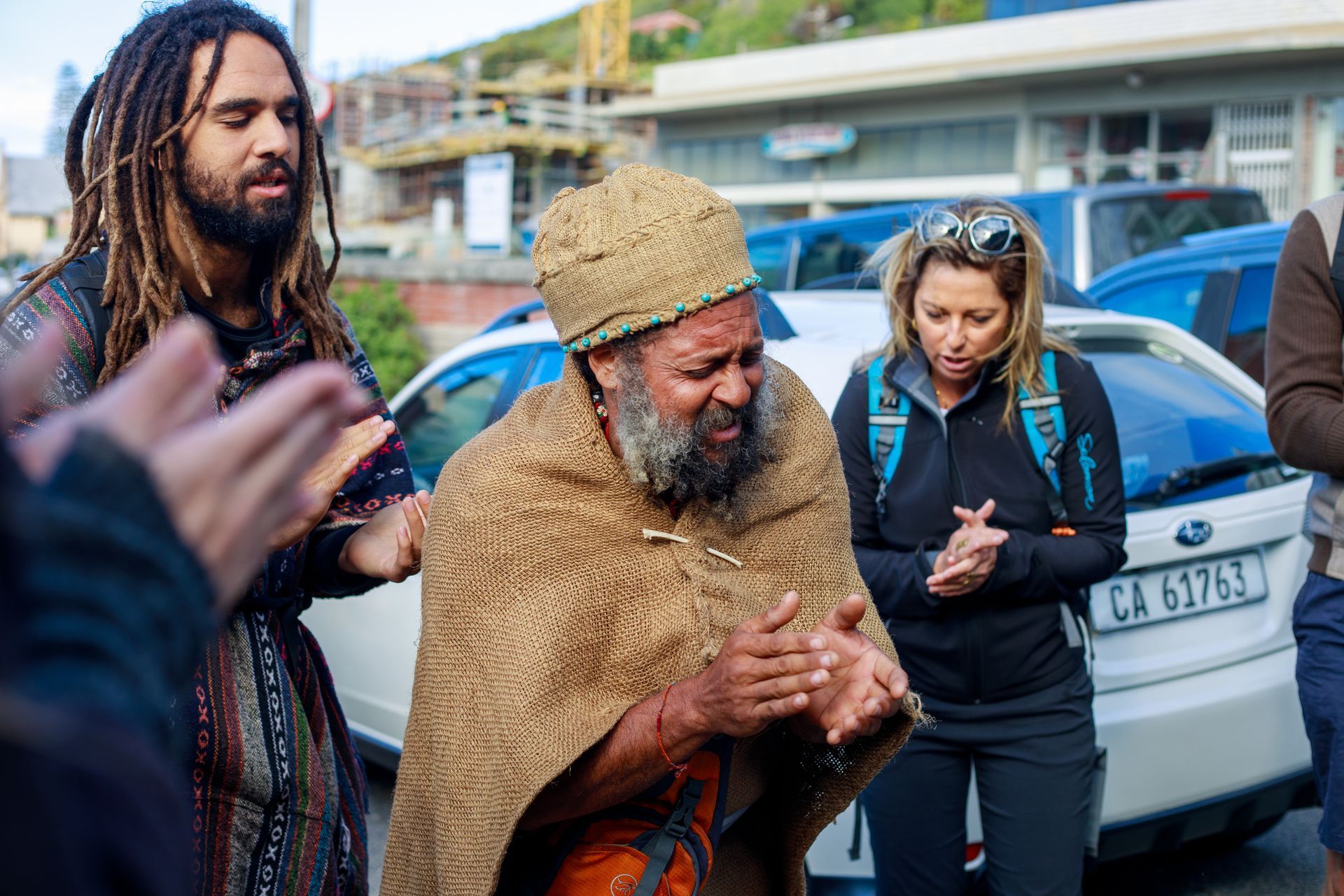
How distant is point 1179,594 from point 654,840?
210 centimetres

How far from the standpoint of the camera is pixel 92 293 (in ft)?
7.22

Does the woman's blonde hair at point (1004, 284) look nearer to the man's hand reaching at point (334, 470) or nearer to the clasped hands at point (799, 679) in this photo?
the clasped hands at point (799, 679)

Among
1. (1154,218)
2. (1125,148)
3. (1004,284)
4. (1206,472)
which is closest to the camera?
(1004,284)

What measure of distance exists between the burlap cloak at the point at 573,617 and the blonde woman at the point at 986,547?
64 cm

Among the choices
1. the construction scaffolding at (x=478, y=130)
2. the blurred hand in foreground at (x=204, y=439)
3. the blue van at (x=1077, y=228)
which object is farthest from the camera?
the construction scaffolding at (x=478, y=130)

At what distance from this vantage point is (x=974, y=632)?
9.66 ft

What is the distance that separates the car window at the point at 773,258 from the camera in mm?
8812

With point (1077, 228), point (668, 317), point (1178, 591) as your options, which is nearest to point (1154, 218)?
point (1077, 228)

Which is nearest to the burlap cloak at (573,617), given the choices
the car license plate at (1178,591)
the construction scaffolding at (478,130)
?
the car license plate at (1178,591)

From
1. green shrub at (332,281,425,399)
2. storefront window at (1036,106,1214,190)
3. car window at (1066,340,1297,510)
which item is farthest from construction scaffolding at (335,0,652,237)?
car window at (1066,340,1297,510)

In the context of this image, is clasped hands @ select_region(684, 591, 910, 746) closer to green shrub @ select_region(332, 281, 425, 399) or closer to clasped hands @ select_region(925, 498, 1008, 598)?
clasped hands @ select_region(925, 498, 1008, 598)

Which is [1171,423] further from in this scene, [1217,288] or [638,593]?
[638,593]

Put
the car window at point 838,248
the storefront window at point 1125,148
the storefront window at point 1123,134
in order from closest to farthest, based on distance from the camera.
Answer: the car window at point 838,248 → the storefront window at point 1125,148 → the storefront window at point 1123,134

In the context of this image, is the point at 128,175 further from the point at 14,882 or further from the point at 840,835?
the point at 840,835
